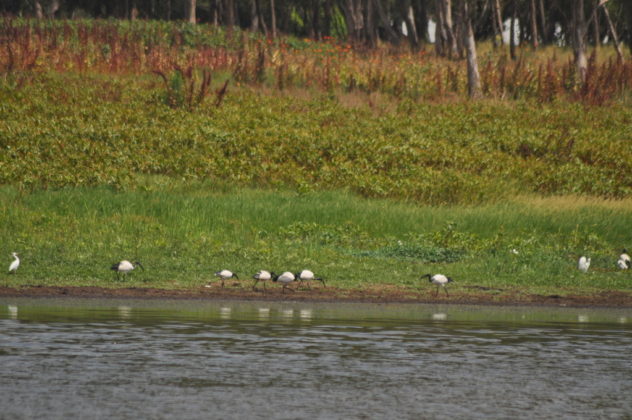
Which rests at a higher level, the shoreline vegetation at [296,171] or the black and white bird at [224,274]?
the shoreline vegetation at [296,171]

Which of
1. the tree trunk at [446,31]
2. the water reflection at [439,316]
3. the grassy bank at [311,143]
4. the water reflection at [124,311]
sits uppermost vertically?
the tree trunk at [446,31]

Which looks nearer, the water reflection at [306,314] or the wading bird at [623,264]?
the water reflection at [306,314]

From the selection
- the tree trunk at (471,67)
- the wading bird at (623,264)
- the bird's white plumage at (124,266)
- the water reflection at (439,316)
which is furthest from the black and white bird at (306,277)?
the tree trunk at (471,67)

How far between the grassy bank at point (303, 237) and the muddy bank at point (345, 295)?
1.61 ft

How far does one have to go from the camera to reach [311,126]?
3469 centimetres

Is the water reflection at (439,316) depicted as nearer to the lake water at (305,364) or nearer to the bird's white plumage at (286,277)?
the lake water at (305,364)

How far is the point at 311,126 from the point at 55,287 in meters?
17.9

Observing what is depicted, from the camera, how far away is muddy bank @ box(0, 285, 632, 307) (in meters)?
17.6

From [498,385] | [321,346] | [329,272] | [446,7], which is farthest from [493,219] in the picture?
[446,7]

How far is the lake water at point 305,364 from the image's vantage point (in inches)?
372

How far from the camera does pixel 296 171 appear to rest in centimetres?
3020

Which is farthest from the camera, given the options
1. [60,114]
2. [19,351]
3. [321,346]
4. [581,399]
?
[60,114]

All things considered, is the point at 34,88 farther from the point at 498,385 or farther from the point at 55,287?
the point at 498,385

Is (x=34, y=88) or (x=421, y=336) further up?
(x=34, y=88)
